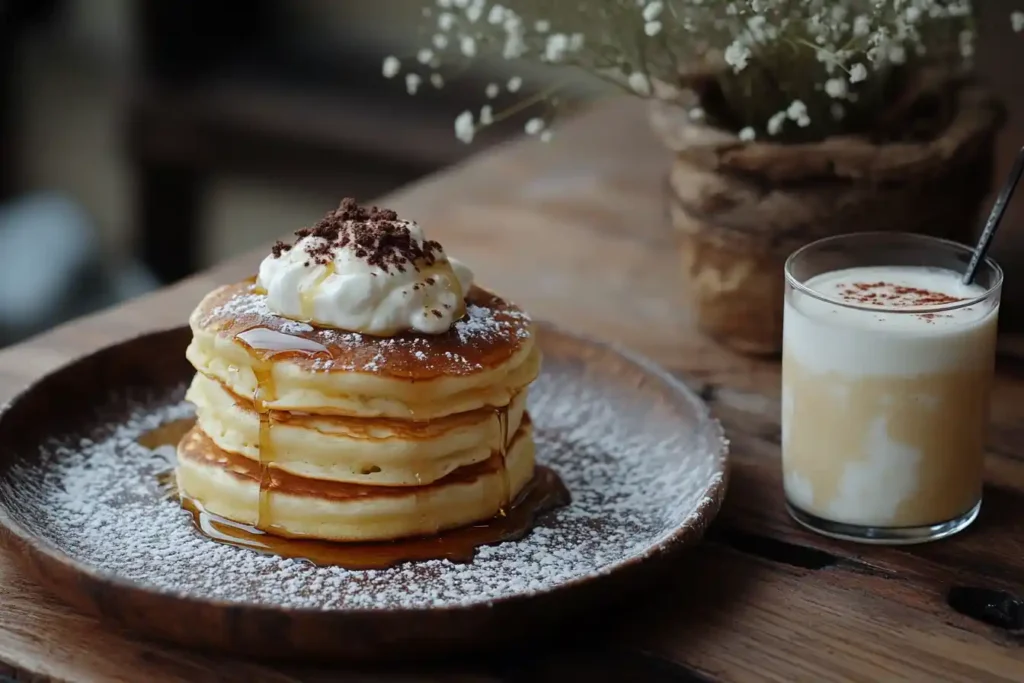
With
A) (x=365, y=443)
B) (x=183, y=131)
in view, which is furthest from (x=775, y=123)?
(x=183, y=131)

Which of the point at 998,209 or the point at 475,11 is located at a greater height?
the point at 475,11

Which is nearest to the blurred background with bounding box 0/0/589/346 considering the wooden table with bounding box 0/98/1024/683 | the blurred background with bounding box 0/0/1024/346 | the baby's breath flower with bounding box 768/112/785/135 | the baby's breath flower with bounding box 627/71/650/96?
the blurred background with bounding box 0/0/1024/346

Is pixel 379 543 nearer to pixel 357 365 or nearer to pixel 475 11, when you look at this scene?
pixel 357 365

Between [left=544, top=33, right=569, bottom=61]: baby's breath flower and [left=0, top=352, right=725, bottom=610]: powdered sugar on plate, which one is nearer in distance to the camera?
[left=0, top=352, right=725, bottom=610]: powdered sugar on plate

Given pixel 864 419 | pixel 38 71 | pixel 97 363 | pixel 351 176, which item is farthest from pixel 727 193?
pixel 38 71

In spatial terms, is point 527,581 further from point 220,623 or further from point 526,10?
point 526,10

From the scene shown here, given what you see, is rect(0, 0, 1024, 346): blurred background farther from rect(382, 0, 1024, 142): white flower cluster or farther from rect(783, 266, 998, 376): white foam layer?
rect(783, 266, 998, 376): white foam layer
